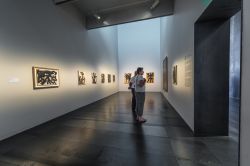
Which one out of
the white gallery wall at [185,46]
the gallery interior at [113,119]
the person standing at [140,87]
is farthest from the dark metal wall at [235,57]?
the person standing at [140,87]

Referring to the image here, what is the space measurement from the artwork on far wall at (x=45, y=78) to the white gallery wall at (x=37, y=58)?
0.15 metres

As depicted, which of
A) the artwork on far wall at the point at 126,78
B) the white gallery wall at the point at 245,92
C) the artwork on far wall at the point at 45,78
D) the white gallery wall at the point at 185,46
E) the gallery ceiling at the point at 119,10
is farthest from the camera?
the artwork on far wall at the point at 126,78

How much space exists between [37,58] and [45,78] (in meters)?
0.70

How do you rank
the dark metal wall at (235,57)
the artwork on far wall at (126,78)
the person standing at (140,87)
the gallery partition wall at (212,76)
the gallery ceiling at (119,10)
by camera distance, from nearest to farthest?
the gallery partition wall at (212,76) → the person standing at (140,87) → the gallery ceiling at (119,10) → the dark metal wall at (235,57) → the artwork on far wall at (126,78)

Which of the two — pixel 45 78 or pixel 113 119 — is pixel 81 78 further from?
pixel 113 119

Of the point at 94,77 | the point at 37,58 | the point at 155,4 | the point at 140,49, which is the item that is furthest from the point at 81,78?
the point at 140,49

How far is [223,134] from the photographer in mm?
3078

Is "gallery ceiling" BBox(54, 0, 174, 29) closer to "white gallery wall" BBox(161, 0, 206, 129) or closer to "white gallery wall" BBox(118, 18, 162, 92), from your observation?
"white gallery wall" BBox(161, 0, 206, 129)

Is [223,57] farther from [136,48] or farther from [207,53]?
[136,48]

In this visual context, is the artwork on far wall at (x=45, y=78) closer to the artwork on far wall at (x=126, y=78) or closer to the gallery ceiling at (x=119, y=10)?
the gallery ceiling at (x=119, y=10)

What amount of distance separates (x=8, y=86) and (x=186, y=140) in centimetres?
461

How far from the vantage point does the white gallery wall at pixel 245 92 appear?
138 centimetres

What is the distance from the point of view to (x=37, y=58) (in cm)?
413

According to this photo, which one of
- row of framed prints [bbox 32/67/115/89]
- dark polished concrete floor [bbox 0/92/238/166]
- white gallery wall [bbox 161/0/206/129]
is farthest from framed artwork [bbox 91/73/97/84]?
white gallery wall [bbox 161/0/206/129]
